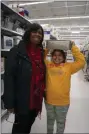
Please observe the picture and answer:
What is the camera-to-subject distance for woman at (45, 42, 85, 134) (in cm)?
221

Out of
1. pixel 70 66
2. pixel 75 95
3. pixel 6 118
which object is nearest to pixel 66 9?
pixel 75 95

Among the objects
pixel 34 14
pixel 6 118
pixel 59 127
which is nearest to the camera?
pixel 59 127

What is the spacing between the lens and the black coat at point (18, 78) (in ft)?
6.30

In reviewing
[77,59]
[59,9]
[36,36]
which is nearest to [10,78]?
[36,36]

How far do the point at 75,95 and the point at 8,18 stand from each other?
2.82 metres

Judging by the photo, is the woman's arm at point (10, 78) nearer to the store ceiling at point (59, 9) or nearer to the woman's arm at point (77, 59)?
the woman's arm at point (77, 59)

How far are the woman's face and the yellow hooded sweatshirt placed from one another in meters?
0.33

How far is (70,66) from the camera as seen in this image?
228 centimetres

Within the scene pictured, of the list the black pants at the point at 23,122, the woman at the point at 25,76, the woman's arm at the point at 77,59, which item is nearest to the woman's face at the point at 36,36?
the woman at the point at 25,76

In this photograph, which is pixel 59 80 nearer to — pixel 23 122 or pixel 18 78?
pixel 18 78

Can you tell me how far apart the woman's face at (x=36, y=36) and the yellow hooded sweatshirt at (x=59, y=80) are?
0.33 meters

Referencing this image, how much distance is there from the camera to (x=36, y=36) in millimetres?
2002

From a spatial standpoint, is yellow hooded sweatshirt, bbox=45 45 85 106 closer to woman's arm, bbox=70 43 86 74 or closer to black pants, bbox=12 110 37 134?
woman's arm, bbox=70 43 86 74

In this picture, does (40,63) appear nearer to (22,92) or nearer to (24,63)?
(24,63)
